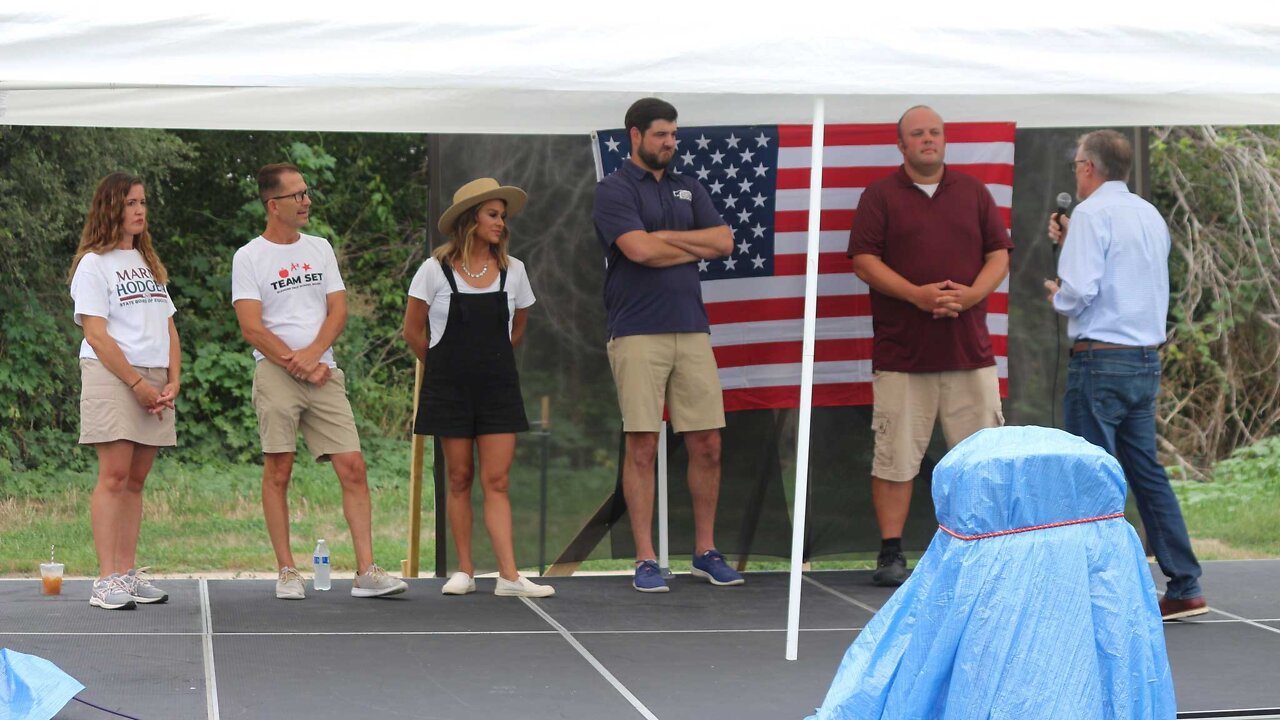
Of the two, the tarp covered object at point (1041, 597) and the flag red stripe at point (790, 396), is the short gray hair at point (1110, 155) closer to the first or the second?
the flag red stripe at point (790, 396)

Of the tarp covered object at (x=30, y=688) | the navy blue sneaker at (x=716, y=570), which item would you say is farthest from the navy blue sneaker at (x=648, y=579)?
the tarp covered object at (x=30, y=688)

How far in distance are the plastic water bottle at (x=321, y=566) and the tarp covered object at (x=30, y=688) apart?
7.17ft

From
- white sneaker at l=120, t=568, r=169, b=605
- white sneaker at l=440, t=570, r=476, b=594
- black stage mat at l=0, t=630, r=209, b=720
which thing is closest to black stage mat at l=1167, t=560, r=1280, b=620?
white sneaker at l=440, t=570, r=476, b=594

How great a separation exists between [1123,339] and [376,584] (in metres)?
3.02

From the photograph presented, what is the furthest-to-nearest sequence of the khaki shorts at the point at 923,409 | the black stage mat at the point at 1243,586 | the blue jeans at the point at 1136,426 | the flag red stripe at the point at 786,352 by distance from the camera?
the flag red stripe at the point at 786,352 < the khaki shorts at the point at 923,409 < the black stage mat at the point at 1243,586 < the blue jeans at the point at 1136,426

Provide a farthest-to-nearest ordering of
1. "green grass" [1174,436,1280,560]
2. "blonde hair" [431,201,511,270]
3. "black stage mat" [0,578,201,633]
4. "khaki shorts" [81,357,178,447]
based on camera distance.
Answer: "green grass" [1174,436,1280,560], "blonde hair" [431,201,511,270], "khaki shorts" [81,357,178,447], "black stage mat" [0,578,201,633]

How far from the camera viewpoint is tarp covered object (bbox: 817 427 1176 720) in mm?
2818

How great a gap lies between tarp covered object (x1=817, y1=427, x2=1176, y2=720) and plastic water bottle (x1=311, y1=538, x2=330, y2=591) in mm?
3805

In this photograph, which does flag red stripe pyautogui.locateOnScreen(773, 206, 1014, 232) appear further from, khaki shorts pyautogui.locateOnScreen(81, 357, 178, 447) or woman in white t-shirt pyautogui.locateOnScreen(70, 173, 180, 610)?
khaki shorts pyautogui.locateOnScreen(81, 357, 178, 447)

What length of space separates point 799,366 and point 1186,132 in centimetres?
684

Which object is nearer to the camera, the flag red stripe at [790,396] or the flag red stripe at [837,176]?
the flag red stripe at [837,176]

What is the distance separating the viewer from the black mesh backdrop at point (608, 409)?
698 cm

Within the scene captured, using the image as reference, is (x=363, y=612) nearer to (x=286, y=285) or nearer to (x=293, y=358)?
(x=293, y=358)

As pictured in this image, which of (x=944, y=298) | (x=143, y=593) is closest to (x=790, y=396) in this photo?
(x=944, y=298)
